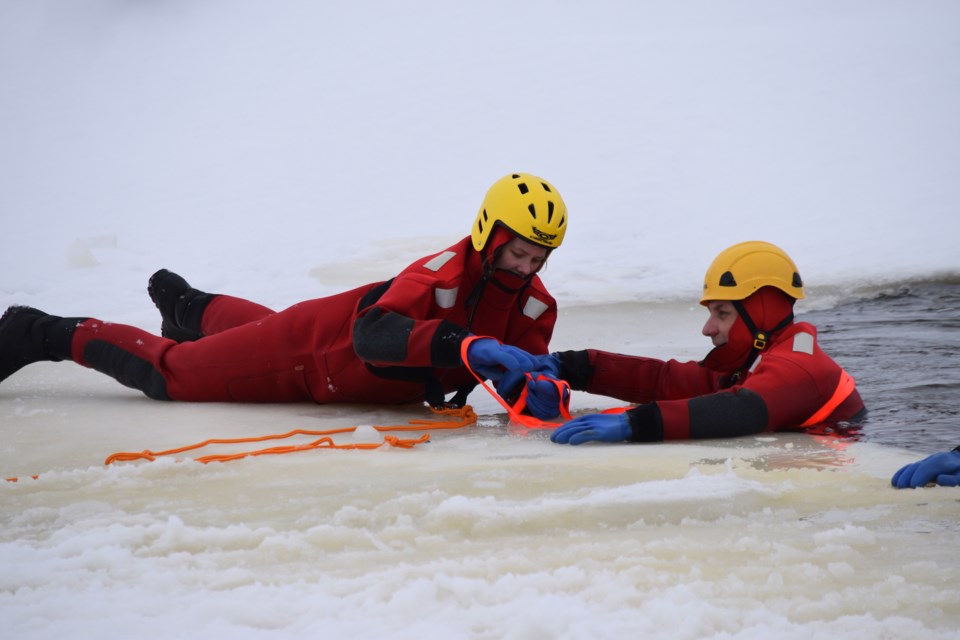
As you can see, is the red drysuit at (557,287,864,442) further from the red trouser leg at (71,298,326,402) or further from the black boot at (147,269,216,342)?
the black boot at (147,269,216,342)

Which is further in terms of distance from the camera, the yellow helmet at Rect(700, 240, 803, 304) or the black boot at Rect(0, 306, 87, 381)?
the black boot at Rect(0, 306, 87, 381)

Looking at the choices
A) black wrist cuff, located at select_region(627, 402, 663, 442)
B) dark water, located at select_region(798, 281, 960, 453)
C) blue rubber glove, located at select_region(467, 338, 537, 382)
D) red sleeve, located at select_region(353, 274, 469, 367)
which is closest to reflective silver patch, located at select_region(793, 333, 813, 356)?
dark water, located at select_region(798, 281, 960, 453)

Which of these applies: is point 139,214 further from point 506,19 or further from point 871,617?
point 871,617

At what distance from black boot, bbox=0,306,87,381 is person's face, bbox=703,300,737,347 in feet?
9.35

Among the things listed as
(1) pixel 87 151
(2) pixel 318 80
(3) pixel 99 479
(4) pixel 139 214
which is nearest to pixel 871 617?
(3) pixel 99 479

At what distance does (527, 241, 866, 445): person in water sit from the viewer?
3689 millimetres

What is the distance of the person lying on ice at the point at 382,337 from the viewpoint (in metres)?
4.00

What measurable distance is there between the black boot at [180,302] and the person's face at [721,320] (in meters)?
2.55

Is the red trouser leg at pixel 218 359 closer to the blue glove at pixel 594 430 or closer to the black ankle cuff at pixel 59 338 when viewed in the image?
the black ankle cuff at pixel 59 338

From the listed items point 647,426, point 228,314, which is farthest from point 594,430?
point 228,314

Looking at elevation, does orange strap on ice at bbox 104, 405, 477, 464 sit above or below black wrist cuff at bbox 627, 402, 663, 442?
above

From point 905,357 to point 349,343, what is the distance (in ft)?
10.5

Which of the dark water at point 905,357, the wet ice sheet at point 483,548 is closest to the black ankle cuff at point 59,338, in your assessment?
the wet ice sheet at point 483,548

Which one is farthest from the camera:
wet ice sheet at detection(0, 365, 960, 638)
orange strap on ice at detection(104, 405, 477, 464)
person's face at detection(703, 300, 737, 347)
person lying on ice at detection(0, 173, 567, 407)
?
person's face at detection(703, 300, 737, 347)
